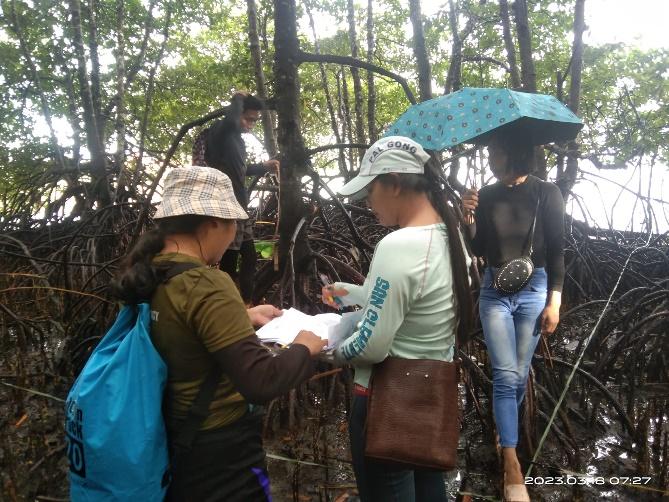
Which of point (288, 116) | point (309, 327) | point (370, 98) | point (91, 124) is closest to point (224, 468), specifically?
point (309, 327)

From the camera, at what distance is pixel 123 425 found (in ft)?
3.03

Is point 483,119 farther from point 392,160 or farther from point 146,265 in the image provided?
point 146,265

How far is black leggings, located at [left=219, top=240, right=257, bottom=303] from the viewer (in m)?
3.14

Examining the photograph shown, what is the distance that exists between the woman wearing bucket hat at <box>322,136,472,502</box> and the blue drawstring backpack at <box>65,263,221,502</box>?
462 millimetres

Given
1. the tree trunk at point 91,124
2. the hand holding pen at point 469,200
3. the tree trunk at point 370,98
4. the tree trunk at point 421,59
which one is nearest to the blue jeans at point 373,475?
the hand holding pen at point 469,200

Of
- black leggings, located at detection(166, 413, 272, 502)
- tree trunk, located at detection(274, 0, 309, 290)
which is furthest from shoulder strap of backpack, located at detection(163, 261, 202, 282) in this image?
tree trunk, located at detection(274, 0, 309, 290)

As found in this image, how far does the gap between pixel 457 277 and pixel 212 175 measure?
70cm

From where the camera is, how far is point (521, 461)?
2301 mm

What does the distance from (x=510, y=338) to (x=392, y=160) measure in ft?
3.90

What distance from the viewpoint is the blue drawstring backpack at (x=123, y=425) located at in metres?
0.92

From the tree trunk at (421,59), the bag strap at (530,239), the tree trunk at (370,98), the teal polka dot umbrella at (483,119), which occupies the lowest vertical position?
the bag strap at (530,239)

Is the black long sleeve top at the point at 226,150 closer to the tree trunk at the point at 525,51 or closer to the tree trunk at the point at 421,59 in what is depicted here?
the tree trunk at the point at 421,59

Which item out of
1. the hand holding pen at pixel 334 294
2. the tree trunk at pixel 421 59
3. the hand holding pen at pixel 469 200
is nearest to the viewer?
the hand holding pen at pixel 334 294

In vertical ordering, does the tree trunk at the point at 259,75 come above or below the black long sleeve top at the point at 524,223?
above
